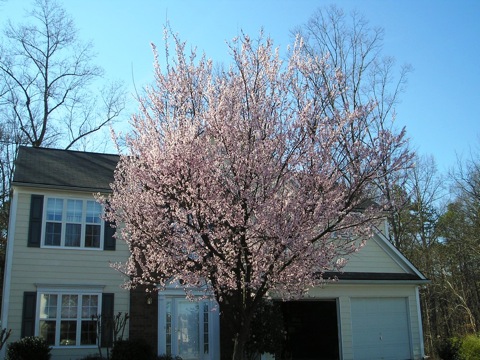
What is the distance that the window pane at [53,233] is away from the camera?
46.5ft

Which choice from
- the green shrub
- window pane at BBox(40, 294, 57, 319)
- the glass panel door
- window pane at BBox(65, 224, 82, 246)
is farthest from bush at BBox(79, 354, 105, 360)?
the green shrub

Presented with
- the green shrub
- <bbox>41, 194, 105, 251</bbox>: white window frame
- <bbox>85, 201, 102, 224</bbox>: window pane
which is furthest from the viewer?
the green shrub

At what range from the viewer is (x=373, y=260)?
56.8 feet

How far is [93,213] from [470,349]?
463 inches

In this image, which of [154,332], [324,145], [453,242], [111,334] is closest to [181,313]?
[154,332]

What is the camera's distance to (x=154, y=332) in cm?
1427

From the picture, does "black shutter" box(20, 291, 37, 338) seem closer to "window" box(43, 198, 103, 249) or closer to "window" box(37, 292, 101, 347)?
"window" box(37, 292, 101, 347)

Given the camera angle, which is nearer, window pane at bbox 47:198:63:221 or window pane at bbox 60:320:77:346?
window pane at bbox 60:320:77:346

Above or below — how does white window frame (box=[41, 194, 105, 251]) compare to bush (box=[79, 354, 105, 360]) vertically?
above

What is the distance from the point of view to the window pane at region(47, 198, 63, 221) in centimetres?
1437

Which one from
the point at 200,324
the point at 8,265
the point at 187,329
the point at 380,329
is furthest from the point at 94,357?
the point at 380,329

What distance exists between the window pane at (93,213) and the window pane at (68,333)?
111 inches

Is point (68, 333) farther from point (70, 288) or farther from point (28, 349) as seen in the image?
point (28, 349)

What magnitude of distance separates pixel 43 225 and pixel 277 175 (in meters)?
8.13
